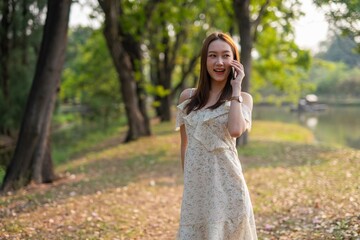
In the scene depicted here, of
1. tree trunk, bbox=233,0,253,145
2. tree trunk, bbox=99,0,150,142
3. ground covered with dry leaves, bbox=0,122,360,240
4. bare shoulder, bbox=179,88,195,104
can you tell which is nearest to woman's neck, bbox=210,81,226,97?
bare shoulder, bbox=179,88,195,104

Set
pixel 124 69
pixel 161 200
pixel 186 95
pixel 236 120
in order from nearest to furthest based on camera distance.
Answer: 1. pixel 236 120
2. pixel 186 95
3. pixel 161 200
4. pixel 124 69

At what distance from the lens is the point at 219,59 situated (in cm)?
341

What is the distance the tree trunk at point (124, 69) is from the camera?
1391cm

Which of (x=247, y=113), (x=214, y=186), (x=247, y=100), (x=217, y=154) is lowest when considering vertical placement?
(x=214, y=186)

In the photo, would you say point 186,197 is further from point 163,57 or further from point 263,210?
point 163,57

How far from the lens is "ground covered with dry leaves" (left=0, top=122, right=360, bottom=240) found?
19.0 ft

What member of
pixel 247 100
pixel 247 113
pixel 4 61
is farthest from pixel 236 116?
pixel 4 61

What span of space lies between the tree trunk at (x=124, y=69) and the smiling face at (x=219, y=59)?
1038 centimetres

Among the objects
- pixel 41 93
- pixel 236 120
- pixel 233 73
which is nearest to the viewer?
pixel 236 120

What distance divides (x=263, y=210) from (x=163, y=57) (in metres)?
18.2

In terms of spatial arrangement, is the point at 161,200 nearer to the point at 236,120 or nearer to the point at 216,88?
the point at 216,88

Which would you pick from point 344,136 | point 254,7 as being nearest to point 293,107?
point 344,136

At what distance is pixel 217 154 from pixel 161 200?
499cm

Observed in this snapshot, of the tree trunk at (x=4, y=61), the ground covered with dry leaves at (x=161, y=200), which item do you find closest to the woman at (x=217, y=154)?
the ground covered with dry leaves at (x=161, y=200)
